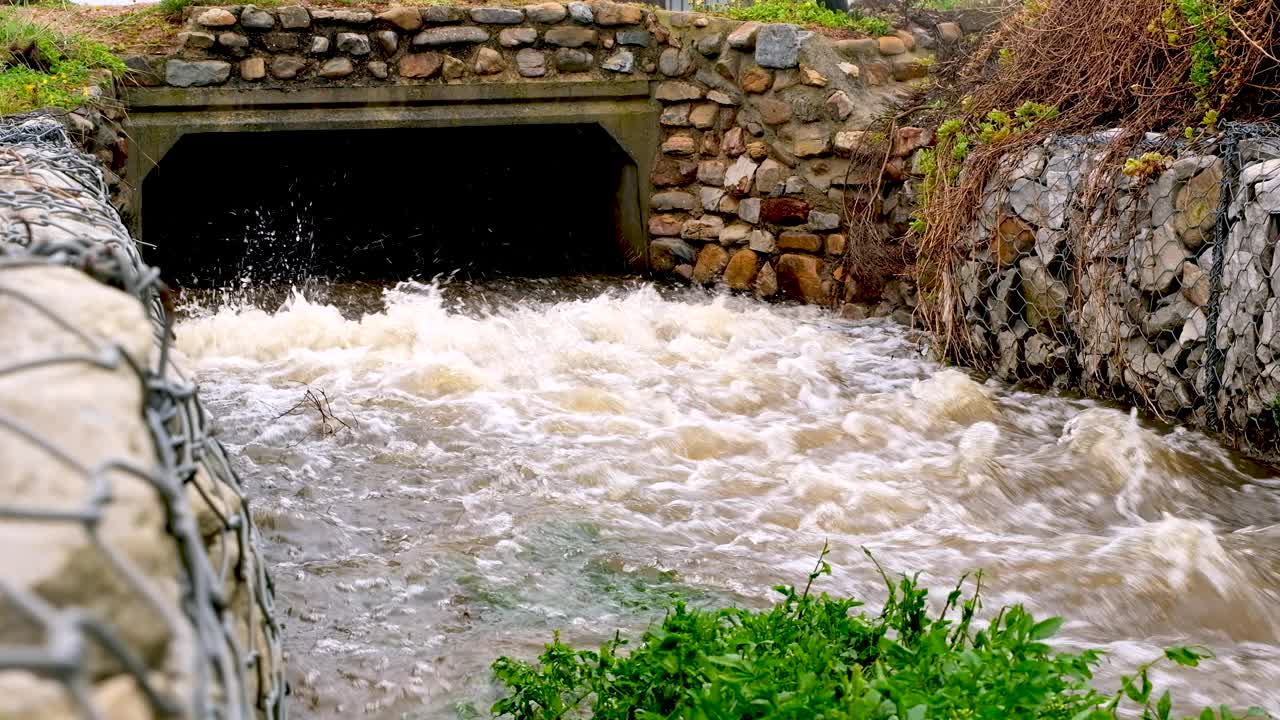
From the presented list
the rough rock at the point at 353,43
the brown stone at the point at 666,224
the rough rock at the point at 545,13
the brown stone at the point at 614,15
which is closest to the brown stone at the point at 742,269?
the brown stone at the point at 666,224

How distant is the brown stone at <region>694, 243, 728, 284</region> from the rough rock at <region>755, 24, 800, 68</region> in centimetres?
125

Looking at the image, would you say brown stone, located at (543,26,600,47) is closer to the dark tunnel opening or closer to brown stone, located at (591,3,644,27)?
brown stone, located at (591,3,644,27)

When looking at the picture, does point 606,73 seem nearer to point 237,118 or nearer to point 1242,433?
point 237,118

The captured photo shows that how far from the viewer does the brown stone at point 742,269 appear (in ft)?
25.0

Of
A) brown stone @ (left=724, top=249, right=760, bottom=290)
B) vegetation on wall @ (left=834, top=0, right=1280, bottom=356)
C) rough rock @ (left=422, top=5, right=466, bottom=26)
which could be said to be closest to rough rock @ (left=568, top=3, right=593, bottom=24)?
rough rock @ (left=422, top=5, right=466, bottom=26)

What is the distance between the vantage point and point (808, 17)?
25.8ft

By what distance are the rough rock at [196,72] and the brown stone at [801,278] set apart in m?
3.63

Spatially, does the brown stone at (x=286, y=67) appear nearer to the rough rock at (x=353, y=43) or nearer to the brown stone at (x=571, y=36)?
the rough rock at (x=353, y=43)


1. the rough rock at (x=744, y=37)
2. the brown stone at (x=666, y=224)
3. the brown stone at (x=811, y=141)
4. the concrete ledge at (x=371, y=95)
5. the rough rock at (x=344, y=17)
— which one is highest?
the rough rock at (x=344, y=17)

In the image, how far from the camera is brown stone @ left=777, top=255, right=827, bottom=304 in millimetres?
7320

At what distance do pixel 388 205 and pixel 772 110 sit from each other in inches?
114

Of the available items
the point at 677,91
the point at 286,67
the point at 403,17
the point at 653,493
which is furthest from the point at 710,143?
the point at 653,493

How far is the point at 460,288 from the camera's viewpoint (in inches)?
302

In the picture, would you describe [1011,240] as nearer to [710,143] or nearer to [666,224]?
[710,143]
